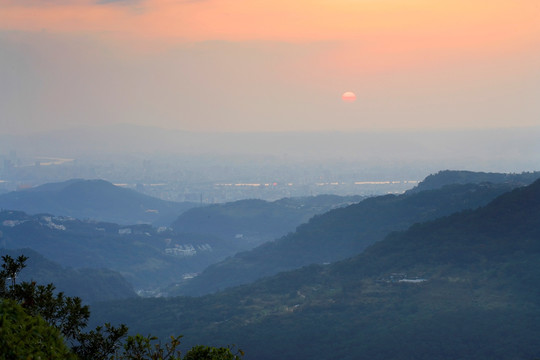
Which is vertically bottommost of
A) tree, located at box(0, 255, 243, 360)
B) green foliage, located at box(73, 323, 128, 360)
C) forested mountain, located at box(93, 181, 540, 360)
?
forested mountain, located at box(93, 181, 540, 360)

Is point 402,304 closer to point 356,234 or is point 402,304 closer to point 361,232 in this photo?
point 356,234

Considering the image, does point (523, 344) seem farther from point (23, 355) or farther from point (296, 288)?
point (23, 355)

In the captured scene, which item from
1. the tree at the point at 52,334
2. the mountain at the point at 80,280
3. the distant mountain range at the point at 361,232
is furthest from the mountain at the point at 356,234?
the tree at the point at 52,334

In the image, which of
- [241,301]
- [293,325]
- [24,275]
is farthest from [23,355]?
[24,275]

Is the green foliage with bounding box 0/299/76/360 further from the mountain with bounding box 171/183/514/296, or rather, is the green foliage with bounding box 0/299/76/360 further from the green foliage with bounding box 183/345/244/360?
the mountain with bounding box 171/183/514/296

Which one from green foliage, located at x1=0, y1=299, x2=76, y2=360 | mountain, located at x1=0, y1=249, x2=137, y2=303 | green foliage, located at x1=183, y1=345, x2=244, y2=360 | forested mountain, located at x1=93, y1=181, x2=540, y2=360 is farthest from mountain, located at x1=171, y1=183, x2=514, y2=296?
green foliage, located at x1=0, y1=299, x2=76, y2=360
